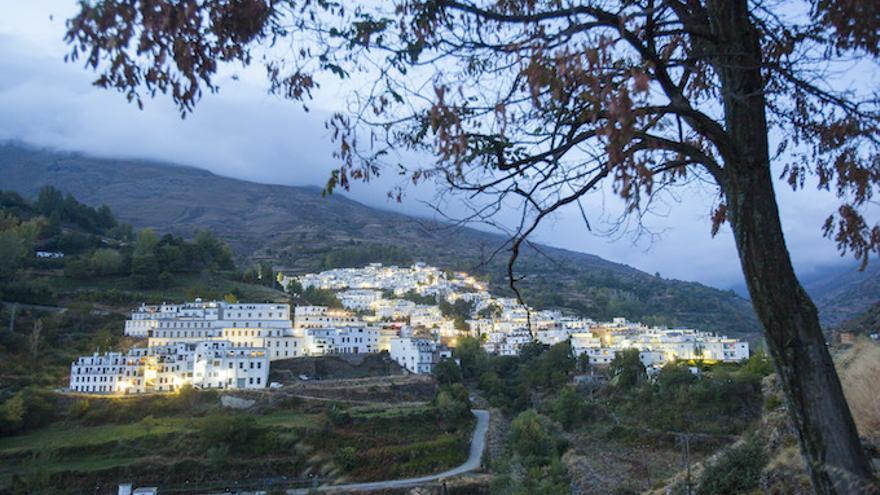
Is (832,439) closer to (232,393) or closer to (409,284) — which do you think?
(232,393)

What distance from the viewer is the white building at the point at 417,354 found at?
35.4 metres

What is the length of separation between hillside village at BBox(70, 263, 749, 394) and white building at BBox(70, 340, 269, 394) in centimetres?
5

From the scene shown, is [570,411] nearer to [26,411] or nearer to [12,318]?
[26,411]

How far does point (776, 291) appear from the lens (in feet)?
7.13

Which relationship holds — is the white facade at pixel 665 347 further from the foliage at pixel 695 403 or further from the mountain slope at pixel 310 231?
the mountain slope at pixel 310 231

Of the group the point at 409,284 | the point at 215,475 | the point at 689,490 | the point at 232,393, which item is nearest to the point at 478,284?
the point at 409,284

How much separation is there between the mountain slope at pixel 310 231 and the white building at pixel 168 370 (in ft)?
53.1

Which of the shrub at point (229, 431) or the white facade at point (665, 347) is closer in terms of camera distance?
the shrub at point (229, 431)

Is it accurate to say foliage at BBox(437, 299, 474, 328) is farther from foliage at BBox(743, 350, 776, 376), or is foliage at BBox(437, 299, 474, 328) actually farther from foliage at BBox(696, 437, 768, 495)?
foliage at BBox(696, 437, 768, 495)

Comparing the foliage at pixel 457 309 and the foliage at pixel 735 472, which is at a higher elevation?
the foliage at pixel 457 309

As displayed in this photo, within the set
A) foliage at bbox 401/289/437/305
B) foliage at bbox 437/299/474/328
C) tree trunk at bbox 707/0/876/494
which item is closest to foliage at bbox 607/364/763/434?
tree trunk at bbox 707/0/876/494

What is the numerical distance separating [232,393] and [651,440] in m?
18.6

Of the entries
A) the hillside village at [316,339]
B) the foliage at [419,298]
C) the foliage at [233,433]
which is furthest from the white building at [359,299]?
the foliage at [233,433]

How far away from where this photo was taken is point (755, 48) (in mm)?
2426
